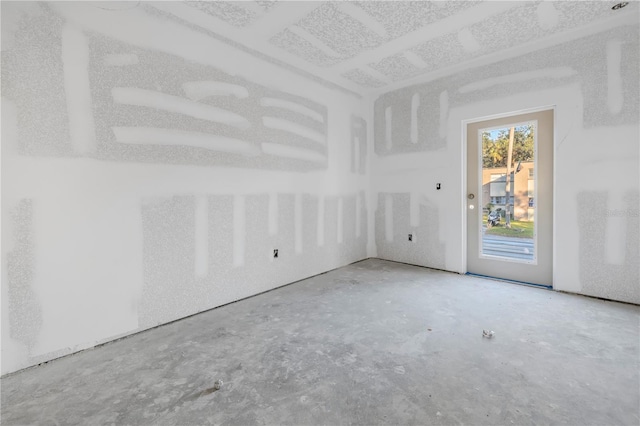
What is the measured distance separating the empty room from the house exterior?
0.08 feet

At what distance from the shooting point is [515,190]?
349 cm

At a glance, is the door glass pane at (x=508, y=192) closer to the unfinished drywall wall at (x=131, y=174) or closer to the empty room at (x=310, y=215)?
the empty room at (x=310, y=215)

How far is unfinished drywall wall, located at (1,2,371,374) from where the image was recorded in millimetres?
1920

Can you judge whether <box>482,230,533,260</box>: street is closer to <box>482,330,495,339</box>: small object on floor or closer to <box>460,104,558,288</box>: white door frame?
<box>460,104,558,288</box>: white door frame

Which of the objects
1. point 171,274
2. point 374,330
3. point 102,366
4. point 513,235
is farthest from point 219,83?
point 513,235

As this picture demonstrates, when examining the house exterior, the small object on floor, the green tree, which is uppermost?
the green tree

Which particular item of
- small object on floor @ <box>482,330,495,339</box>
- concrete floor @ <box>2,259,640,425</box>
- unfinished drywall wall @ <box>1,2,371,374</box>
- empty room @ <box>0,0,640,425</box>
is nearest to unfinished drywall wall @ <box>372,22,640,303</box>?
empty room @ <box>0,0,640,425</box>

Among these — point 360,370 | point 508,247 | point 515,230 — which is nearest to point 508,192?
point 515,230

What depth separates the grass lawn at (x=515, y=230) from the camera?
344 centimetres

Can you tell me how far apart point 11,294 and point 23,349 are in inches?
14.8

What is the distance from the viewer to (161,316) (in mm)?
2531

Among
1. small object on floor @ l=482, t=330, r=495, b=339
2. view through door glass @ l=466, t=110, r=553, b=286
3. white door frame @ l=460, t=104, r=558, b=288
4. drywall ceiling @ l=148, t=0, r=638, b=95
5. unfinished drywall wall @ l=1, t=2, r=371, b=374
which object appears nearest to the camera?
unfinished drywall wall @ l=1, t=2, r=371, b=374

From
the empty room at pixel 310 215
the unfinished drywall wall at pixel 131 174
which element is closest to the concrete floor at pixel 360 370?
the empty room at pixel 310 215

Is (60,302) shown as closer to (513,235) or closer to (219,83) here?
(219,83)
